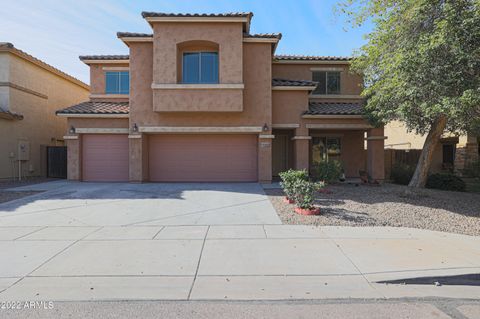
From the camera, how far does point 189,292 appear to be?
428cm

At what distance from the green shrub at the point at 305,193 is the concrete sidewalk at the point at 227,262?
1429mm

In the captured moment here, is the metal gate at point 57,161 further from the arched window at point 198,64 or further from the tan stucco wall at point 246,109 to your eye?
the arched window at point 198,64

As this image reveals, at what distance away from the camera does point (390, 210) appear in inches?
361

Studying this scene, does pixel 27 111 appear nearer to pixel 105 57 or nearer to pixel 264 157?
pixel 105 57

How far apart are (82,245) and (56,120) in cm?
1844

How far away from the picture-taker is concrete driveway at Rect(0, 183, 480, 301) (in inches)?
171

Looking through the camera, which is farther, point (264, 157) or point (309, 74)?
point (309, 74)

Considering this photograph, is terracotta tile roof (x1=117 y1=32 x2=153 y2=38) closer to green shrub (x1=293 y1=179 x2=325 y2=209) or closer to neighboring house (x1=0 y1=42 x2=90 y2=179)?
neighboring house (x1=0 y1=42 x2=90 y2=179)

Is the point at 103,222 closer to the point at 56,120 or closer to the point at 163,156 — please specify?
the point at 163,156

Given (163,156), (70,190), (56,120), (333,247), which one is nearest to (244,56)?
(163,156)

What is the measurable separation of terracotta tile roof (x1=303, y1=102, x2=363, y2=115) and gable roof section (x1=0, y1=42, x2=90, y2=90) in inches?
639

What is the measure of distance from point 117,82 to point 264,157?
9668 mm

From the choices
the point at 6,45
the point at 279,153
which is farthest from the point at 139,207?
the point at 6,45

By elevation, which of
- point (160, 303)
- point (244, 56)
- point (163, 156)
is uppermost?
point (244, 56)
